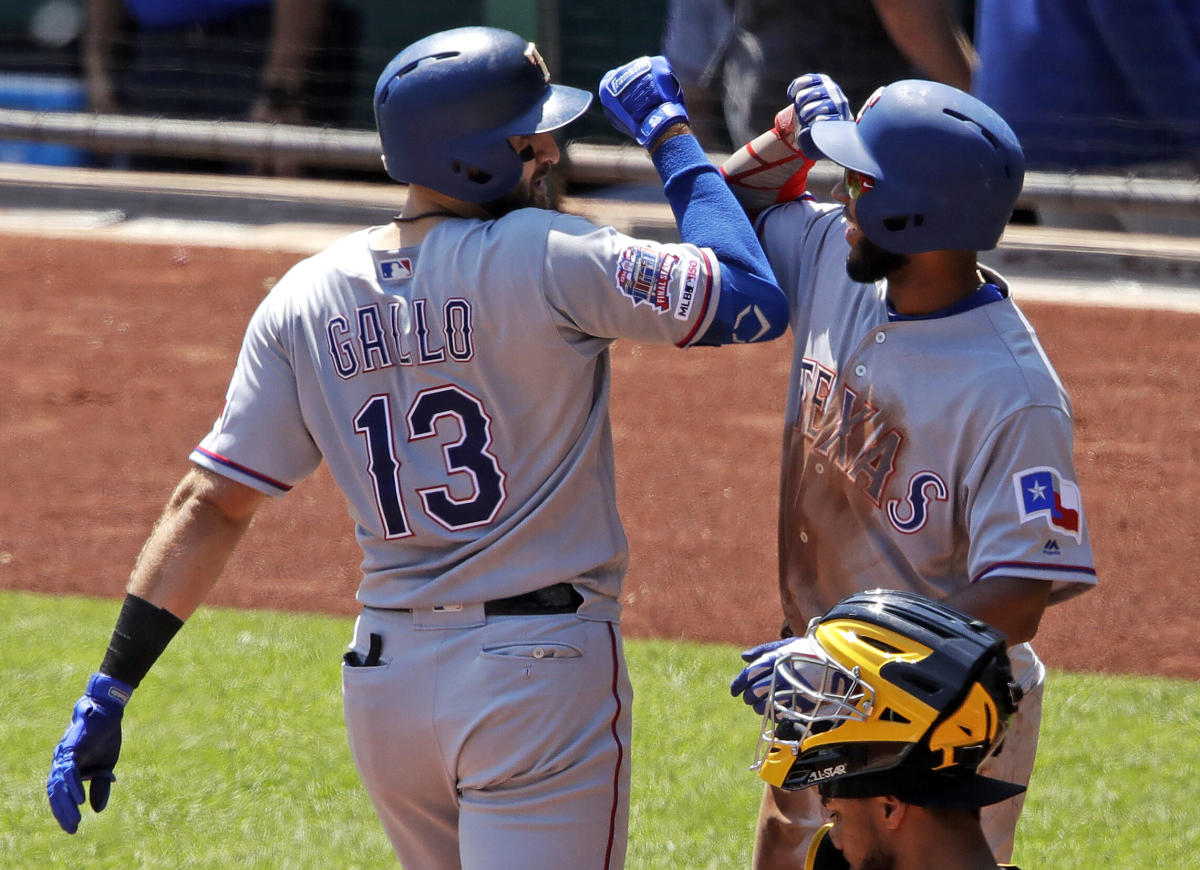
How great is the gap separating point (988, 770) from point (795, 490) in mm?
586

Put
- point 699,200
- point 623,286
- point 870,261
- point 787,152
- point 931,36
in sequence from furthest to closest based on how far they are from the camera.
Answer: point 931,36
point 787,152
point 699,200
point 870,261
point 623,286

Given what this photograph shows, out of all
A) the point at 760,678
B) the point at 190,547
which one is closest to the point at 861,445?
the point at 760,678

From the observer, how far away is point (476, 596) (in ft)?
8.51

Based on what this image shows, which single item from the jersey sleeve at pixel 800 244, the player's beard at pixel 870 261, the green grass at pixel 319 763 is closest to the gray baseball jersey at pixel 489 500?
the player's beard at pixel 870 261

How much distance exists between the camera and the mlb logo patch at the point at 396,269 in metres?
2.63

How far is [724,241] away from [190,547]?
105 centimetres

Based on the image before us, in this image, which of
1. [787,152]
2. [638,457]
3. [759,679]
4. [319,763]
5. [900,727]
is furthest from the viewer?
[638,457]

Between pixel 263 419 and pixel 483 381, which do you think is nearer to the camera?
pixel 483 381

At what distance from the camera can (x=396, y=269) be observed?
2.64 metres

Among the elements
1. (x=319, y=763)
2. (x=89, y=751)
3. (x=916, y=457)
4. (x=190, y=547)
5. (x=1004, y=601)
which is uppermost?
(x=916, y=457)

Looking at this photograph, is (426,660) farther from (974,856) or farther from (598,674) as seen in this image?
(974,856)

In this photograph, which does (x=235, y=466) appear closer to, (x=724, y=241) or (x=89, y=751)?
(x=89, y=751)

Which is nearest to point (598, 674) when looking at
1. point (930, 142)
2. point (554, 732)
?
point (554, 732)

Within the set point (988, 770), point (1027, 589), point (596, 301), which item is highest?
point (596, 301)
